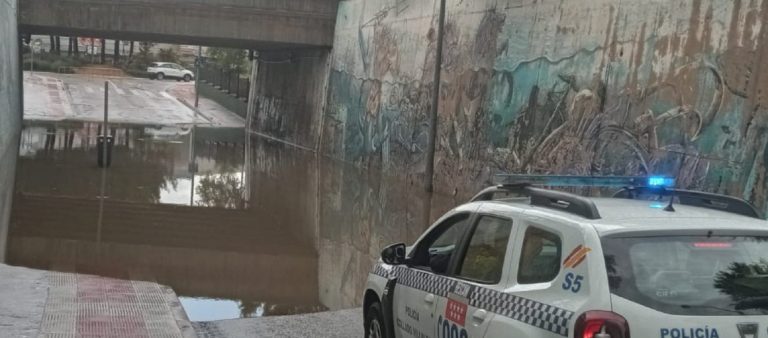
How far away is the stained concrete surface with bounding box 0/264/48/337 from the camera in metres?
7.23

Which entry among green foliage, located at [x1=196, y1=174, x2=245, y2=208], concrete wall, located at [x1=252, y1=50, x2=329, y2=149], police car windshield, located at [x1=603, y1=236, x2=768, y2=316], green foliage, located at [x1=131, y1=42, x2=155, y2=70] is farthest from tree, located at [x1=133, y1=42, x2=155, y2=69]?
police car windshield, located at [x1=603, y1=236, x2=768, y2=316]

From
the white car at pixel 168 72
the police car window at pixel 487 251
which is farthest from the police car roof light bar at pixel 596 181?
the white car at pixel 168 72

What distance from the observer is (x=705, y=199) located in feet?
16.0

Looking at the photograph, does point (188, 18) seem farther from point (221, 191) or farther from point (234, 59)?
point (234, 59)

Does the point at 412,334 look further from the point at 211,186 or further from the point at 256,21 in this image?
the point at 256,21

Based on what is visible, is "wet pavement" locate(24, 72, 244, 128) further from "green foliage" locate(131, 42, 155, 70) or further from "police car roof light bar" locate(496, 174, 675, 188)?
"police car roof light bar" locate(496, 174, 675, 188)

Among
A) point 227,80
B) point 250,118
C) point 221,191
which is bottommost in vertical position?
point 250,118

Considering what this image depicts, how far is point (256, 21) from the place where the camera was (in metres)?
31.7

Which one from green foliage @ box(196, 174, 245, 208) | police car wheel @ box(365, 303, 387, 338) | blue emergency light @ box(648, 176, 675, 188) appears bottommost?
green foliage @ box(196, 174, 245, 208)

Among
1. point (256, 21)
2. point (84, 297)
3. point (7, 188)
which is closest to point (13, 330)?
point (84, 297)

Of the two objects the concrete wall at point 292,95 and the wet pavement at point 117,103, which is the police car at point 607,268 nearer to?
the concrete wall at point 292,95

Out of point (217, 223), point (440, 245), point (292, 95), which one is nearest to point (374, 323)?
point (440, 245)

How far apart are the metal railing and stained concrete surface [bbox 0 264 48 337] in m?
42.2

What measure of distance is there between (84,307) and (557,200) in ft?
17.5
